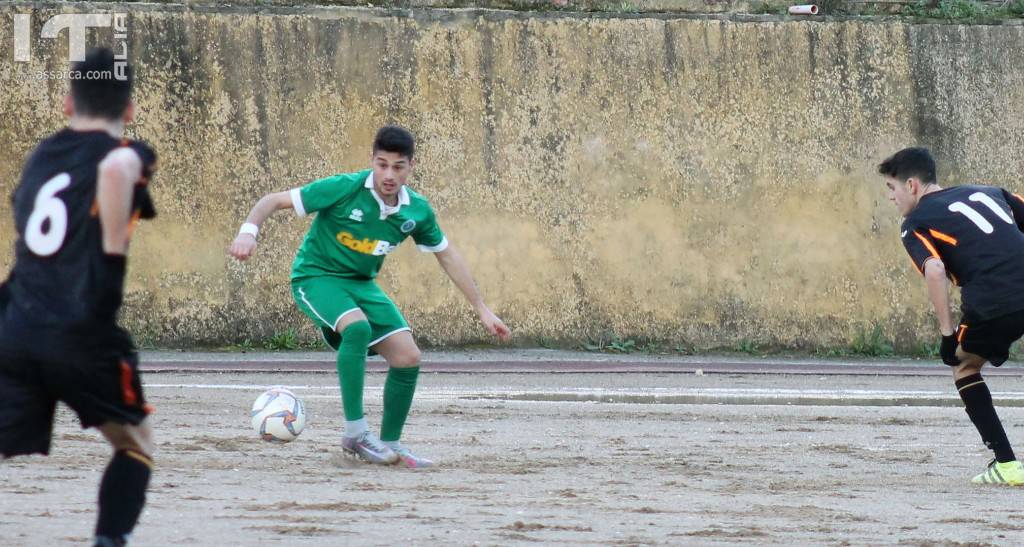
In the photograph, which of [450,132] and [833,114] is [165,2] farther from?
[833,114]

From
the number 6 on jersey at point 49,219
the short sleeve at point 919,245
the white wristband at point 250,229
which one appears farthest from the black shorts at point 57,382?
the short sleeve at point 919,245

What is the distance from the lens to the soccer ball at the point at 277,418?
8539 millimetres

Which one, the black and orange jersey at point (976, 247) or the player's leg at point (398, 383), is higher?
the black and orange jersey at point (976, 247)

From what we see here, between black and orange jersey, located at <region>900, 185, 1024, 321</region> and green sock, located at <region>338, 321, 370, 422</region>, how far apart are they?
119 inches

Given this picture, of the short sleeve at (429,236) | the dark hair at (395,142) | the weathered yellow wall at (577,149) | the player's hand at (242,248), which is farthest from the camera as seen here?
the weathered yellow wall at (577,149)

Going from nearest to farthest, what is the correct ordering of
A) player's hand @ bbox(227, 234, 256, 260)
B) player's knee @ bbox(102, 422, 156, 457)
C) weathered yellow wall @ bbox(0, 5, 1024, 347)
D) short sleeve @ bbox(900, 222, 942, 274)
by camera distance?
player's knee @ bbox(102, 422, 156, 457) < player's hand @ bbox(227, 234, 256, 260) < short sleeve @ bbox(900, 222, 942, 274) < weathered yellow wall @ bbox(0, 5, 1024, 347)

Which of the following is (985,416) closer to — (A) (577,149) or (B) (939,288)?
(B) (939,288)

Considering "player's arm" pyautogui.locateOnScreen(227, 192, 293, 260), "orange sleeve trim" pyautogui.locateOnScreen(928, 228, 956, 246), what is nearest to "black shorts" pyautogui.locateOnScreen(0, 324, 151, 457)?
"player's arm" pyautogui.locateOnScreen(227, 192, 293, 260)

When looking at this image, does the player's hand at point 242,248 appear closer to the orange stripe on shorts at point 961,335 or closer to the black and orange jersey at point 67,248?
the black and orange jersey at point 67,248

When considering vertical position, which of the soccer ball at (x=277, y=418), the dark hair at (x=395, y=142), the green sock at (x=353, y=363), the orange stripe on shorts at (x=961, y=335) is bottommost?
the soccer ball at (x=277, y=418)

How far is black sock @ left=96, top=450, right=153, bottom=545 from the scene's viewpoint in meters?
4.76

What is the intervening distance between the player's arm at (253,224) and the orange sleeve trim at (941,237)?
3.48 meters

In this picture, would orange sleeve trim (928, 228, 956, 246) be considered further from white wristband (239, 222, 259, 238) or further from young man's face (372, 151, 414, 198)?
white wristband (239, 222, 259, 238)

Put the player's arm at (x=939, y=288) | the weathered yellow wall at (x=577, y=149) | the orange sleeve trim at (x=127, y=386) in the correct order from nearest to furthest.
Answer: the orange sleeve trim at (x=127, y=386)
the player's arm at (x=939, y=288)
the weathered yellow wall at (x=577, y=149)
